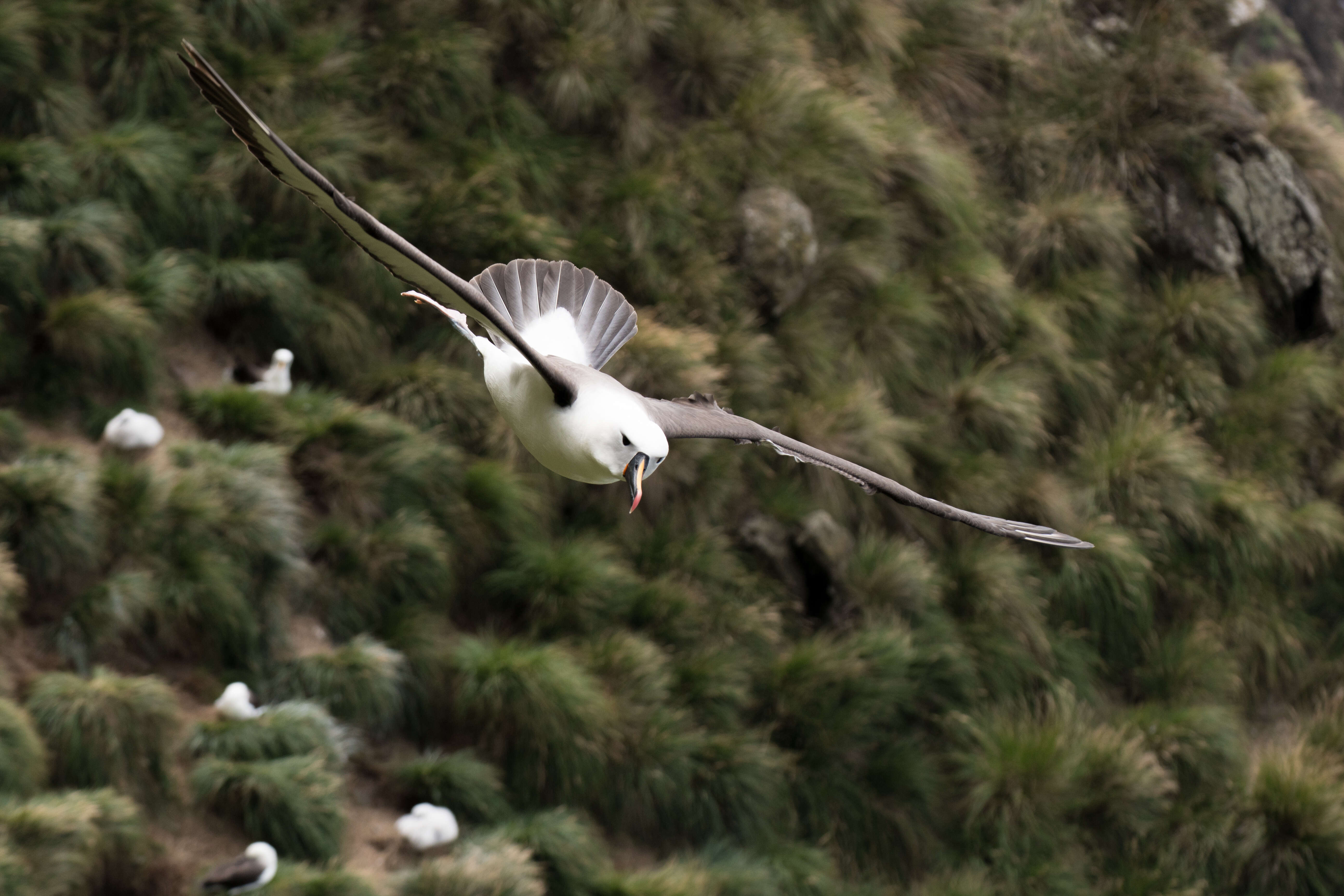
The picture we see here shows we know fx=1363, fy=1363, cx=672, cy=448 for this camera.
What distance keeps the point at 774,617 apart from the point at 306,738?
2733 millimetres

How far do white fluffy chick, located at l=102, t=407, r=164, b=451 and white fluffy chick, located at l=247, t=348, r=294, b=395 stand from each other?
692 mm

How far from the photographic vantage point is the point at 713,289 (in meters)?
8.18

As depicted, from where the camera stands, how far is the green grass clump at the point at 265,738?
5.59 metres

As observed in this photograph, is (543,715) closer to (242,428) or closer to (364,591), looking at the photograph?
(364,591)

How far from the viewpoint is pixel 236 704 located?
18.5ft

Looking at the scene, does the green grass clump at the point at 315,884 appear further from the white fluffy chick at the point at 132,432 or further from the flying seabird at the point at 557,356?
the flying seabird at the point at 557,356

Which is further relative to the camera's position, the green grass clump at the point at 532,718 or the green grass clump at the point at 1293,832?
the green grass clump at the point at 1293,832

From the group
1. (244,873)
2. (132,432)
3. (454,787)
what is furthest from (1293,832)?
(132,432)

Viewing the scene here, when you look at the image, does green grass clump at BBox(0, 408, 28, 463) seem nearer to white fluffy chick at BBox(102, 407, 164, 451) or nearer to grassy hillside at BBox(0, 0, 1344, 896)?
grassy hillside at BBox(0, 0, 1344, 896)

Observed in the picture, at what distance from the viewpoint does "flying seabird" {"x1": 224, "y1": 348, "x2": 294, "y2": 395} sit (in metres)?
6.65

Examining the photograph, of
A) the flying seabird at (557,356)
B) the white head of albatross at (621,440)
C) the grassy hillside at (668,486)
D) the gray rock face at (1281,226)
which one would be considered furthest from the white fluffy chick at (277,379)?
the gray rock face at (1281,226)

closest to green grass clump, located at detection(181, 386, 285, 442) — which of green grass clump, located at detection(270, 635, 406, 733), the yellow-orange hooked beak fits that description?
green grass clump, located at detection(270, 635, 406, 733)

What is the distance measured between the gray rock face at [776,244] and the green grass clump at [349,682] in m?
3.55

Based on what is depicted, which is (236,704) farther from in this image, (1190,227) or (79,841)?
(1190,227)
